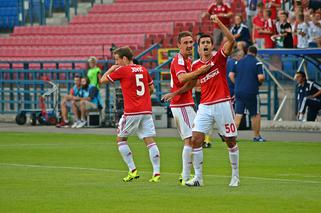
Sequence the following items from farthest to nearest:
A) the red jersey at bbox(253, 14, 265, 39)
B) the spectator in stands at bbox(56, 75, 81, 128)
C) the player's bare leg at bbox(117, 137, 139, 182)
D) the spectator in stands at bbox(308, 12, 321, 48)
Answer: the spectator in stands at bbox(56, 75, 81, 128)
the red jersey at bbox(253, 14, 265, 39)
the spectator in stands at bbox(308, 12, 321, 48)
the player's bare leg at bbox(117, 137, 139, 182)

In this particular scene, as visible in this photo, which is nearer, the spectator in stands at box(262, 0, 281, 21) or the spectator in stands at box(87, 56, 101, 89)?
the spectator in stands at box(87, 56, 101, 89)

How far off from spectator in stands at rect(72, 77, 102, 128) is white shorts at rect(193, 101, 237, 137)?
56.8ft

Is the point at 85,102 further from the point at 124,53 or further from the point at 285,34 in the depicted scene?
the point at 124,53

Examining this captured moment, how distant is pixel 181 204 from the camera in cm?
1199

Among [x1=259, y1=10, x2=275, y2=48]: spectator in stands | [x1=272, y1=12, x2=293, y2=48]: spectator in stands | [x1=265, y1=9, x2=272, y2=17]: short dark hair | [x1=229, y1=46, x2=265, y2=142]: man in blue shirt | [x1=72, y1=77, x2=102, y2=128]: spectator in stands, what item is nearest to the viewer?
[x1=229, y1=46, x2=265, y2=142]: man in blue shirt

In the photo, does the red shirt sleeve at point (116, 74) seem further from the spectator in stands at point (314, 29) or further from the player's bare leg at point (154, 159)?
the spectator in stands at point (314, 29)

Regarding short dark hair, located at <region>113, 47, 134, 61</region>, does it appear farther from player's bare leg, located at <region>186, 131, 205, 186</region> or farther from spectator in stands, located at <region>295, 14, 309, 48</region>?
spectator in stands, located at <region>295, 14, 309, 48</region>

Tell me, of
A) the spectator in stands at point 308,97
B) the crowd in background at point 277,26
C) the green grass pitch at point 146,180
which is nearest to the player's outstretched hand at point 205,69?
the green grass pitch at point 146,180

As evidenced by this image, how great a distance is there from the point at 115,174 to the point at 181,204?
451 centimetres

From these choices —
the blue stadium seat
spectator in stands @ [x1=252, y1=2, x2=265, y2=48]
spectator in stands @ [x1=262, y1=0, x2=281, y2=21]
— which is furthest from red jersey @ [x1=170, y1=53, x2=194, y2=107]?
the blue stadium seat

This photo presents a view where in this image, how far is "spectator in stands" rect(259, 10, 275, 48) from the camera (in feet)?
100

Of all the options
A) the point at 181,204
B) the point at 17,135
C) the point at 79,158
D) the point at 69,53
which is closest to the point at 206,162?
the point at 79,158

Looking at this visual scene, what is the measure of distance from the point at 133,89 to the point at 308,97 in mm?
13887

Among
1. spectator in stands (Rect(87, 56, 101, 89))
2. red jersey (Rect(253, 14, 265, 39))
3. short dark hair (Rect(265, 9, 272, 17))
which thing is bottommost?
spectator in stands (Rect(87, 56, 101, 89))
